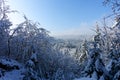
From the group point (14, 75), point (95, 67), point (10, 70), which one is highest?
point (95, 67)

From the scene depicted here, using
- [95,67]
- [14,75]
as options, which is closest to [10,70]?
[14,75]

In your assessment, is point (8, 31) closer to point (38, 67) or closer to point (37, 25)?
point (37, 25)

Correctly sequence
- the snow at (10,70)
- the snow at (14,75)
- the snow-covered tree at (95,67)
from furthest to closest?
the snow at (10,70), the snow at (14,75), the snow-covered tree at (95,67)

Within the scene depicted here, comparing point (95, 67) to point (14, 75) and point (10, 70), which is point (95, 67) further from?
point (10, 70)

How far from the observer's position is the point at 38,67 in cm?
3647

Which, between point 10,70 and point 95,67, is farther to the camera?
point 10,70

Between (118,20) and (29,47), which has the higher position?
(118,20)

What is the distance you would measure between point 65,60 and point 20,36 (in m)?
10.4

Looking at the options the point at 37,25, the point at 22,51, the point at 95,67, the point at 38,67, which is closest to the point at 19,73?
the point at 38,67

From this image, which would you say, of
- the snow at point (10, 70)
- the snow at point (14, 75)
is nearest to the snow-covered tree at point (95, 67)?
the snow at point (14, 75)

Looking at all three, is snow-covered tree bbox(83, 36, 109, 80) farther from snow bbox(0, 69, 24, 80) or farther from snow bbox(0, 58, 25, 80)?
snow bbox(0, 58, 25, 80)

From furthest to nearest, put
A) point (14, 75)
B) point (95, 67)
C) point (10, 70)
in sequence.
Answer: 1. point (10, 70)
2. point (14, 75)
3. point (95, 67)

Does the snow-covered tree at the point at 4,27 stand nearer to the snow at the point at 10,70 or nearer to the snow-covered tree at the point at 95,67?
the snow at the point at 10,70

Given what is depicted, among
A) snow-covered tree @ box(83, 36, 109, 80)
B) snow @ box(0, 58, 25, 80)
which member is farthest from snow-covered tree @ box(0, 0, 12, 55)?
snow-covered tree @ box(83, 36, 109, 80)
